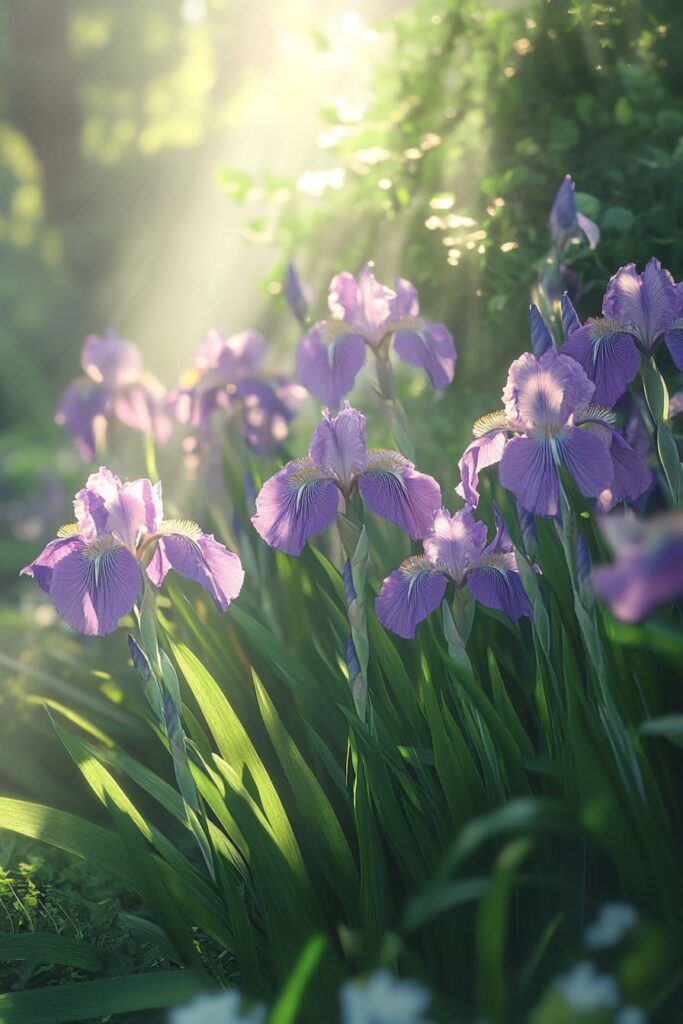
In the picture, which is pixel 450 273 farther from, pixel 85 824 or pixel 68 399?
pixel 85 824

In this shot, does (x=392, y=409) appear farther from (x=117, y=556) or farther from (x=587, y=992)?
(x=587, y=992)

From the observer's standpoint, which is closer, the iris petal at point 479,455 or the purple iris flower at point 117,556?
the purple iris flower at point 117,556

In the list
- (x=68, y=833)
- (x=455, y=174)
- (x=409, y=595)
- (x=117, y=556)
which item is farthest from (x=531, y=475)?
(x=455, y=174)

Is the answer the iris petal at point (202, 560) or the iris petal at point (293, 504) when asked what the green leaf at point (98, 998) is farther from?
the iris petal at point (293, 504)

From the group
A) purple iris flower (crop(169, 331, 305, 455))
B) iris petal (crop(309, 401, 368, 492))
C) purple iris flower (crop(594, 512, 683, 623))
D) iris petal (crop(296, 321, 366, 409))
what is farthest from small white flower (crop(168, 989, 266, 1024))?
purple iris flower (crop(169, 331, 305, 455))

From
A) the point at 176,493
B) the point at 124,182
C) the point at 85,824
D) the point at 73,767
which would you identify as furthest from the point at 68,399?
the point at 124,182

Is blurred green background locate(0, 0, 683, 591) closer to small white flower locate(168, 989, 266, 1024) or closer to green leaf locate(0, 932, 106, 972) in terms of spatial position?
green leaf locate(0, 932, 106, 972)

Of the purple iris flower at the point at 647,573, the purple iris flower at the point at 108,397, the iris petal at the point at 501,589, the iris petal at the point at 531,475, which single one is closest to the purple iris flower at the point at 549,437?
the iris petal at the point at 531,475
